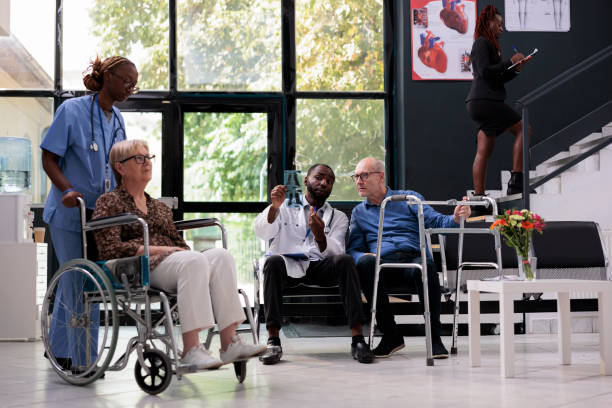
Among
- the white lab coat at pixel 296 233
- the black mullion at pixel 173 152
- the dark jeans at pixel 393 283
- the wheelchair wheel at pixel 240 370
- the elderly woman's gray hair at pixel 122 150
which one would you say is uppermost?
the black mullion at pixel 173 152

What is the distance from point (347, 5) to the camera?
6816 millimetres

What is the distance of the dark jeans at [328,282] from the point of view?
396 cm

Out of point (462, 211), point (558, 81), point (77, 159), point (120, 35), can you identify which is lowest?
point (462, 211)

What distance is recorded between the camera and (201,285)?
114 inches

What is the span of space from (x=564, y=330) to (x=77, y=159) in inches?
99.1

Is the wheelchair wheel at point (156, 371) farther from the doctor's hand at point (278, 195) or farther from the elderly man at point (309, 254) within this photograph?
the doctor's hand at point (278, 195)

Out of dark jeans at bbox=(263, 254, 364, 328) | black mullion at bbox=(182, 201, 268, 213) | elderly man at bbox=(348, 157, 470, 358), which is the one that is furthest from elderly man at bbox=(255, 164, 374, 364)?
black mullion at bbox=(182, 201, 268, 213)

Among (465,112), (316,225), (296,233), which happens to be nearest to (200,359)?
(316,225)

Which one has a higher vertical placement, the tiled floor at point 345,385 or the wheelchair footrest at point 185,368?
the wheelchair footrest at point 185,368

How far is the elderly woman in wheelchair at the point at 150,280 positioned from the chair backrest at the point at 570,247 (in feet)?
8.60

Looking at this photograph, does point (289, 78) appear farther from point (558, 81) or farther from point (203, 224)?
point (203, 224)

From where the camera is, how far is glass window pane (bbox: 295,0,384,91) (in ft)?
22.2

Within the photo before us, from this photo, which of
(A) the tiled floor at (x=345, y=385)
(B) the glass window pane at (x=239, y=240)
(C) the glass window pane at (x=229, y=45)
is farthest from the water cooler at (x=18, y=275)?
(C) the glass window pane at (x=229, y=45)

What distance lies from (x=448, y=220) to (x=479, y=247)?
0.77m
